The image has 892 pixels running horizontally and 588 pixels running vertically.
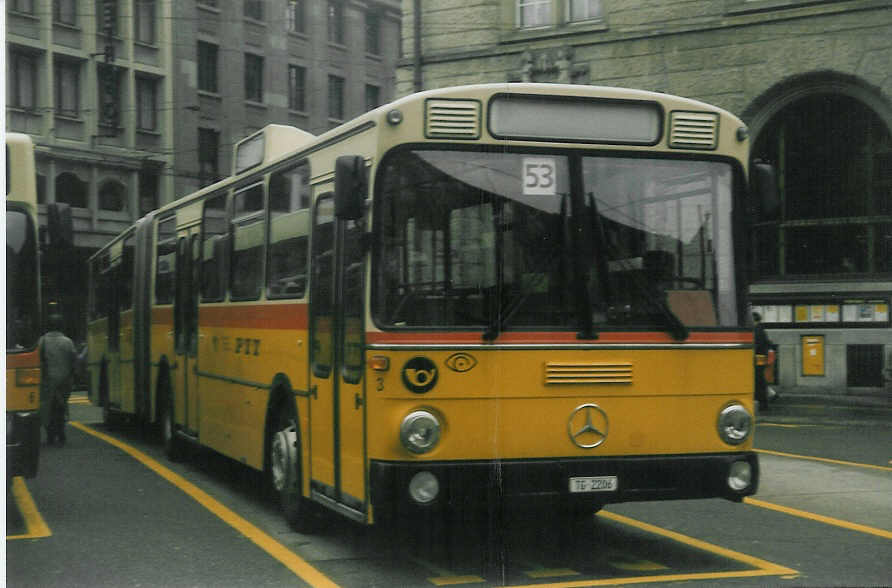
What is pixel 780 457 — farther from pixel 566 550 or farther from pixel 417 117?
pixel 417 117

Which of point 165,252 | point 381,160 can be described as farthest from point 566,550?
point 165,252

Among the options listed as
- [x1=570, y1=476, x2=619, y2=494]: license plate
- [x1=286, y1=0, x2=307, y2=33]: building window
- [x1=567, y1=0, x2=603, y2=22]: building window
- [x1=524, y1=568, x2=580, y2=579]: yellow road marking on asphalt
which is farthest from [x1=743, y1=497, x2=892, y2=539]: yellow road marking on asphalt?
[x1=567, y1=0, x2=603, y2=22]: building window

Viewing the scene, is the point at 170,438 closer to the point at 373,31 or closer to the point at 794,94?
the point at 373,31

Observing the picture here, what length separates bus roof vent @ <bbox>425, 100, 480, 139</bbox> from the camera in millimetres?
7844

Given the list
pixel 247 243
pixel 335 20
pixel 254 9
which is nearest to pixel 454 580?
pixel 247 243

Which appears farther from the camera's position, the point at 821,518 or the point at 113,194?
the point at 113,194

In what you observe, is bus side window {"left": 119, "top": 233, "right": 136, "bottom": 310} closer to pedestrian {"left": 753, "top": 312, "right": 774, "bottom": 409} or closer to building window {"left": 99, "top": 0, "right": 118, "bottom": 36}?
building window {"left": 99, "top": 0, "right": 118, "bottom": 36}

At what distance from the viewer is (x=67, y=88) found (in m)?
11.1

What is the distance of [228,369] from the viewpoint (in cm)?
1184

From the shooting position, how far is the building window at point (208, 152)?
17.7 m

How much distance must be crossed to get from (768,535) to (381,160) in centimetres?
389

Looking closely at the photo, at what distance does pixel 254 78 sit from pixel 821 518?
12.1 meters

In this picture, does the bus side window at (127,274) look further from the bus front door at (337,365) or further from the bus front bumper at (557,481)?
the bus front bumper at (557,481)

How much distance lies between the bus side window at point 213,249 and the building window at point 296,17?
407 centimetres
